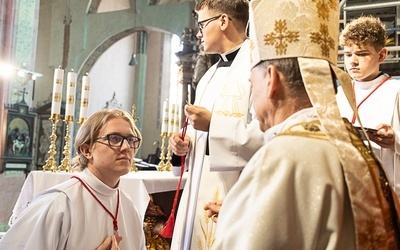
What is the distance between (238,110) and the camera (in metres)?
2.42

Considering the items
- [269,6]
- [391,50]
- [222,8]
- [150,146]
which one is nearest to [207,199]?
[222,8]

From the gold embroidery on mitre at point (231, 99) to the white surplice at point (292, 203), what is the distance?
121 cm

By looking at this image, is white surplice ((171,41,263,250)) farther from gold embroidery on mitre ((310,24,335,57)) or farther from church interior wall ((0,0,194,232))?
church interior wall ((0,0,194,232))

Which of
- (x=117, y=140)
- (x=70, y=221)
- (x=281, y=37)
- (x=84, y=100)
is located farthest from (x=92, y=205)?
(x=84, y=100)

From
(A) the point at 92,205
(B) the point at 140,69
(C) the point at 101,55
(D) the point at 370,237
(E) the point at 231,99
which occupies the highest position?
(B) the point at 140,69

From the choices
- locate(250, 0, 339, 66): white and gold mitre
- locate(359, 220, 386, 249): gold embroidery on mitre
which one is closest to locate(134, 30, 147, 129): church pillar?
locate(250, 0, 339, 66): white and gold mitre

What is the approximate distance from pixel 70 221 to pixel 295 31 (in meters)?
1.42

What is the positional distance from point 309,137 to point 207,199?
1256mm

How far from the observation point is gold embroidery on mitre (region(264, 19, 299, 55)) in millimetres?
1378

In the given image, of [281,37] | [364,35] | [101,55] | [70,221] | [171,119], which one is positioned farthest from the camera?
[101,55]

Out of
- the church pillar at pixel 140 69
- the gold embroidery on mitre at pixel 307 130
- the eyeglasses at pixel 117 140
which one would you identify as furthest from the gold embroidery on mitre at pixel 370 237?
the church pillar at pixel 140 69

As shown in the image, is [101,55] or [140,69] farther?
[140,69]

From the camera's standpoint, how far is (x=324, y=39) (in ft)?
4.63

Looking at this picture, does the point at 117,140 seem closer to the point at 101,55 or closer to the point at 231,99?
the point at 231,99
